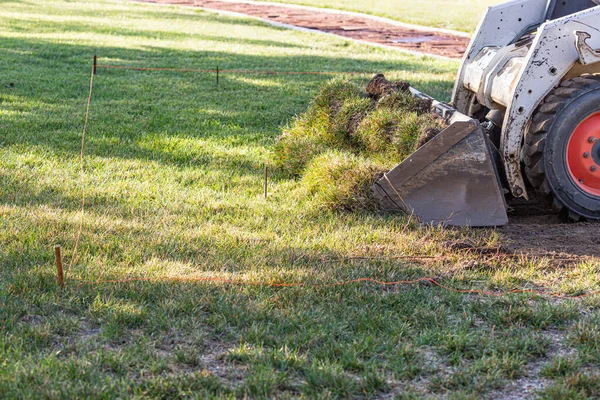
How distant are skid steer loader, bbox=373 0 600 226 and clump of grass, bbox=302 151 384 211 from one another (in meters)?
0.12

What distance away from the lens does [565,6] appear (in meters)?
7.06

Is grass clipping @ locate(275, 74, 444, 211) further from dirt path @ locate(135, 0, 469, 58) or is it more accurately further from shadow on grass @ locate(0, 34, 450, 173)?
dirt path @ locate(135, 0, 469, 58)

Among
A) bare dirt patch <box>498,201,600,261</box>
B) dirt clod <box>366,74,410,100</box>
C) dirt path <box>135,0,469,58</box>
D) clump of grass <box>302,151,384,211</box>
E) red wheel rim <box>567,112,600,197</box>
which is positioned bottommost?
bare dirt patch <box>498,201,600,261</box>

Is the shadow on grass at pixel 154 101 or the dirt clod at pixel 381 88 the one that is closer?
the dirt clod at pixel 381 88

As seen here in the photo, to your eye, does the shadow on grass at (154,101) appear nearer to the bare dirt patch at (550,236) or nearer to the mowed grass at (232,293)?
the mowed grass at (232,293)

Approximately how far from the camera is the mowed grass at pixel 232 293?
343 cm

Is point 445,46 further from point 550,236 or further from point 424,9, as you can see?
point 550,236

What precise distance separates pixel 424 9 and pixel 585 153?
22.7 metres

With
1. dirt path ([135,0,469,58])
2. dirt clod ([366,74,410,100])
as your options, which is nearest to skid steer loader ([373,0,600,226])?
dirt clod ([366,74,410,100])

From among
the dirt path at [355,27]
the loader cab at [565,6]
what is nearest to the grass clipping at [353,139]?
the loader cab at [565,6]

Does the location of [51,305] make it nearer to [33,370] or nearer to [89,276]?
[89,276]

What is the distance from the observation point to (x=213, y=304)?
411cm

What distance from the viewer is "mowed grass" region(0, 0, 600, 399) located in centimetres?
343

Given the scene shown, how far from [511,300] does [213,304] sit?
164 cm
